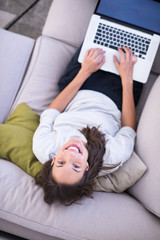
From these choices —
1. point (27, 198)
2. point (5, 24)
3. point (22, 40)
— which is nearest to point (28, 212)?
point (27, 198)

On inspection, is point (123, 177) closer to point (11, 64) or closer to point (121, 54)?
point (121, 54)

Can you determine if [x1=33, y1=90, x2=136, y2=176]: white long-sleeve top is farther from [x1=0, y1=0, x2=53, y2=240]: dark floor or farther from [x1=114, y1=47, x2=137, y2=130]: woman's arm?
[x1=0, y1=0, x2=53, y2=240]: dark floor

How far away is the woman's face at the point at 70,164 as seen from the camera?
0.94 meters

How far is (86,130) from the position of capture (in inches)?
44.9

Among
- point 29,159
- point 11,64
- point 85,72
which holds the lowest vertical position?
point 29,159

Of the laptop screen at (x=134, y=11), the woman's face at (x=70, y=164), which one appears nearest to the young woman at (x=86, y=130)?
the woman's face at (x=70, y=164)

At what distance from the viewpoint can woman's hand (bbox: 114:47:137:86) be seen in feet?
4.05

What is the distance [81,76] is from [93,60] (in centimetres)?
12

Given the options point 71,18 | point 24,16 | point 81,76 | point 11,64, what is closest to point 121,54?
point 81,76

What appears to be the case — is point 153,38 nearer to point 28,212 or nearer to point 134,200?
point 134,200

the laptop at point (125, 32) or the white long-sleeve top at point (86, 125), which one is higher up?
the laptop at point (125, 32)

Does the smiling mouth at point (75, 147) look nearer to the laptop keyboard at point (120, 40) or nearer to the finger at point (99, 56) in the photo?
the finger at point (99, 56)

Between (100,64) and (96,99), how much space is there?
0.66 ft

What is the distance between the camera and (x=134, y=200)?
3.52 ft
